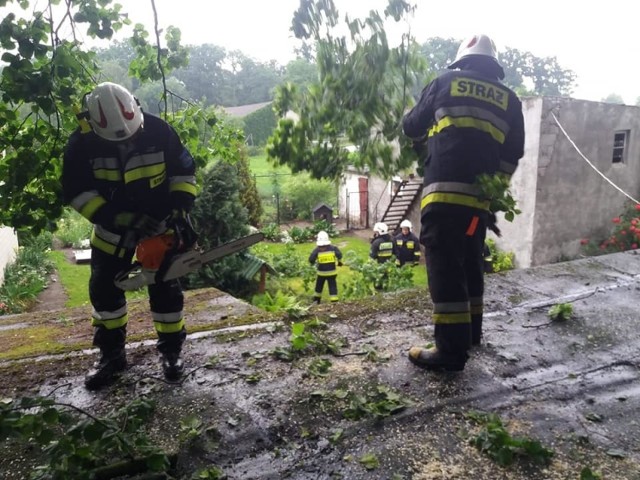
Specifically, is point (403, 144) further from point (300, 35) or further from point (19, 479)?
point (19, 479)

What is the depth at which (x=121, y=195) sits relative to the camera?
283cm

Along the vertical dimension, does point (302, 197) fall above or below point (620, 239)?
above

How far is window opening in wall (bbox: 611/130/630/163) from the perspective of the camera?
524 inches

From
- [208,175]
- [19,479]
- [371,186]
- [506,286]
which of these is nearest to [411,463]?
[19,479]

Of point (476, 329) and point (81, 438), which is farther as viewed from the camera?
point (476, 329)

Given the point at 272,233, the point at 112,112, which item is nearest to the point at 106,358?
the point at 112,112

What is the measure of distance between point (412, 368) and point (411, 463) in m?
0.96

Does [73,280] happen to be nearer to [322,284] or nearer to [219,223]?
[219,223]

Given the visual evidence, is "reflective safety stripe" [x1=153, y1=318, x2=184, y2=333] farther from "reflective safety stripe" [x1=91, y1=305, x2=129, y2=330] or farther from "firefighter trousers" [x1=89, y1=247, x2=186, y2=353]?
"reflective safety stripe" [x1=91, y1=305, x2=129, y2=330]

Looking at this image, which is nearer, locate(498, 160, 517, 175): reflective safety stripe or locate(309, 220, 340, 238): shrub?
locate(498, 160, 517, 175): reflective safety stripe

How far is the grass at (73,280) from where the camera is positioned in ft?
32.3

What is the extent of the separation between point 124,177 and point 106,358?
1129 mm

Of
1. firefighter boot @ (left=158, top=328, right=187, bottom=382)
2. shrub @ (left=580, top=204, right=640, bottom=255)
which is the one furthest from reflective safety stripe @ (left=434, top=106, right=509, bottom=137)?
shrub @ (left=580, top=204, right=640, bottom=255)

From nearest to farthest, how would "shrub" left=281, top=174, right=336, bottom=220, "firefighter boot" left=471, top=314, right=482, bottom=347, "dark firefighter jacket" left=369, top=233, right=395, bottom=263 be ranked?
"firefighter boot" left=471, top=314, right=482, bottom=347, "dark firefighter jacket" left=369, top=233, right=395, bottom=263, "shrub" left=281, top=174, right=336, bottom=220
